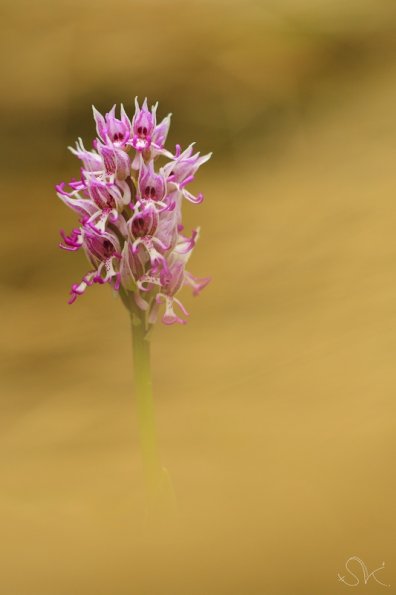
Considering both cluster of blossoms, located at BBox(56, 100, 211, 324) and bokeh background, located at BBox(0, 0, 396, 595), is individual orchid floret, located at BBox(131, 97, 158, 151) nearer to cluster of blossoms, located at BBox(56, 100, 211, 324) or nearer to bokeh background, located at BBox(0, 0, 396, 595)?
cluster of blossoms, located at BBox(56, 100, 211, 324)

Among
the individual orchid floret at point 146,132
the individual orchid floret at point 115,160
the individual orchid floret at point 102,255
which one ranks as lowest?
the individual orchid floret at point 102,255

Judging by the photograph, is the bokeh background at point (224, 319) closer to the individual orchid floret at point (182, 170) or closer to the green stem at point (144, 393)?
the green stem at point (144, 393)

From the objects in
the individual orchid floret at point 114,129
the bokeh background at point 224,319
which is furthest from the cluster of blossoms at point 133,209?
the bokeh background at point 224,319

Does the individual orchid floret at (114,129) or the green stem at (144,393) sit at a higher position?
the individual orchid floret at (114,129)

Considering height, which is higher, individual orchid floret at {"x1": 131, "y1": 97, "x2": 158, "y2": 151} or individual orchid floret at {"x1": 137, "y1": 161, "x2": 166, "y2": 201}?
Answer: individual orchid floret at {"x1": 131, "y1": 97, "x2": 158, "y2": 151}


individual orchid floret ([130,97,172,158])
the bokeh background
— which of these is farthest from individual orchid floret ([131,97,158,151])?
the bokeh background

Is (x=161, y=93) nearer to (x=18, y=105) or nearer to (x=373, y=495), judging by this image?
(x=18, y=105)
